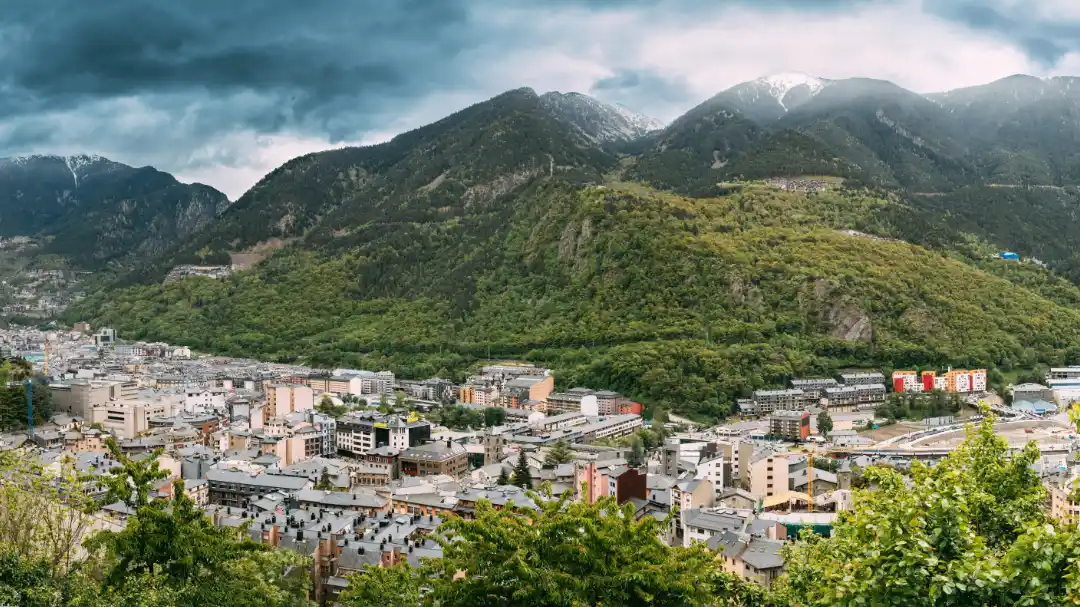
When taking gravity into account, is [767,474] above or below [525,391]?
below

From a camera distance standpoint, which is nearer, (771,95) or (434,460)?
(434,460)

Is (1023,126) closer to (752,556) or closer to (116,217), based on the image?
(752,556)

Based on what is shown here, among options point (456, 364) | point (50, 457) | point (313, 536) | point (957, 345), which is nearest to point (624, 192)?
point (456, 364)

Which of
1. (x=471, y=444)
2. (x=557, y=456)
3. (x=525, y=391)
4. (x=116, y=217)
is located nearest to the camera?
(x=557, y=456)

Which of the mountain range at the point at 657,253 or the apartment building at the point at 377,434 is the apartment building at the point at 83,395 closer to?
the apartment building at the point at 377,434

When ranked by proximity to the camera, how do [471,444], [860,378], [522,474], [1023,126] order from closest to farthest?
1. [522,474]
2. [471,444]
3. [860,378]
4. [1023,126]

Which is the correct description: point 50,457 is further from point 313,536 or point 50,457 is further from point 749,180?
point 749,180

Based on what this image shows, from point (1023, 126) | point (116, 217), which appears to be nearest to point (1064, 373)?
point (1023, 126)
